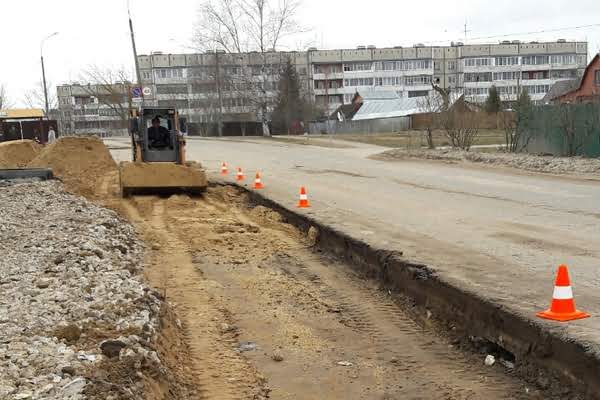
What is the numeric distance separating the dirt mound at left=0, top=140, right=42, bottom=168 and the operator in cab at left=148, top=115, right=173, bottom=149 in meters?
9.67

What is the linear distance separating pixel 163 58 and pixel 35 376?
113045 mm

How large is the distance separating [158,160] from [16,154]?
433 inches

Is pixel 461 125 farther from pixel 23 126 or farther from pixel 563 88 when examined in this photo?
pixel 563 88

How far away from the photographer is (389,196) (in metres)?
14.1

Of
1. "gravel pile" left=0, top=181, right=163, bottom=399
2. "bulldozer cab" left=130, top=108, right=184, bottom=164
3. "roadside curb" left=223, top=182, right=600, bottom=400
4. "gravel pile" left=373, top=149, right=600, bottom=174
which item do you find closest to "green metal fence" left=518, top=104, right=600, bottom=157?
"gravel pile" left=373, top=149, right=600, bottom=174

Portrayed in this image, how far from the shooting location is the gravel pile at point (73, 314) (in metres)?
3.82

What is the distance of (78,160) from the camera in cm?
2220

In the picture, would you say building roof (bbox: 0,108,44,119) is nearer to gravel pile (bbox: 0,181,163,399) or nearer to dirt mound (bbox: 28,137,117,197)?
dirt mound (bbox: 28,137,117,197)

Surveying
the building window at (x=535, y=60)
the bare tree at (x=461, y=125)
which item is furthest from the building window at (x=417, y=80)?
the bare tree at (x=461, y=125)

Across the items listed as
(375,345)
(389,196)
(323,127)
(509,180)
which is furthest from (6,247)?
(323,127)

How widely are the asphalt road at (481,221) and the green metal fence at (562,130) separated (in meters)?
3.73

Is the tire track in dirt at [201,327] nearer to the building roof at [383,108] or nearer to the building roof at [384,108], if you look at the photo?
the building roof at [384,108]

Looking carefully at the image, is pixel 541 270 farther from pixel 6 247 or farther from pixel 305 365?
pixel 6 247

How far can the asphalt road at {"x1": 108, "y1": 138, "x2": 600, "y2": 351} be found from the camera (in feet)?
20.0
